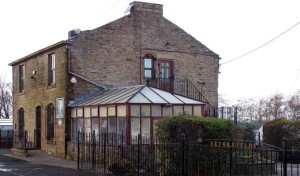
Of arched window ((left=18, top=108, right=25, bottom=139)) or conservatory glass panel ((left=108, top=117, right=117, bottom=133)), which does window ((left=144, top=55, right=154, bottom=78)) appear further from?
arched window ((left=18, top=108, right=25, bottom=139))

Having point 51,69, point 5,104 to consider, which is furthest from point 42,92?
point 5,104

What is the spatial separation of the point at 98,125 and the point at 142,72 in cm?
646

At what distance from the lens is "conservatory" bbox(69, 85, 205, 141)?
813 inches

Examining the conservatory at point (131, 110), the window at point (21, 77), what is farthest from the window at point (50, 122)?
the window at point (21, 77)

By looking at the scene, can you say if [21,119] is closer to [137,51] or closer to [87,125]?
[137,51]

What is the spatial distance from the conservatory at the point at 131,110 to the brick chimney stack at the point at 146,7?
6353 mm

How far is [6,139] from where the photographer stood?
34.1 meters

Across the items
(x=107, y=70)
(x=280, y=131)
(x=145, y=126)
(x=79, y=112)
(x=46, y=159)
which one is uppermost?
(x=107, y=70)

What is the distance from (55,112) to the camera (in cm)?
2652

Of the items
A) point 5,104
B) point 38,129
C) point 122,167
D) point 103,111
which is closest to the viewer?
point 122,167

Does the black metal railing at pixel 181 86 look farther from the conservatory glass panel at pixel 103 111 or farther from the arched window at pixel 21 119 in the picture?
the arched window at pixel 21 119

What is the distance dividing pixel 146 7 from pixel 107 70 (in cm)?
474

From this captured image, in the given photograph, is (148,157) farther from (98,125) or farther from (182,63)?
(182,63)

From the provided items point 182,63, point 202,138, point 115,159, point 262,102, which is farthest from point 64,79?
point 262,102
